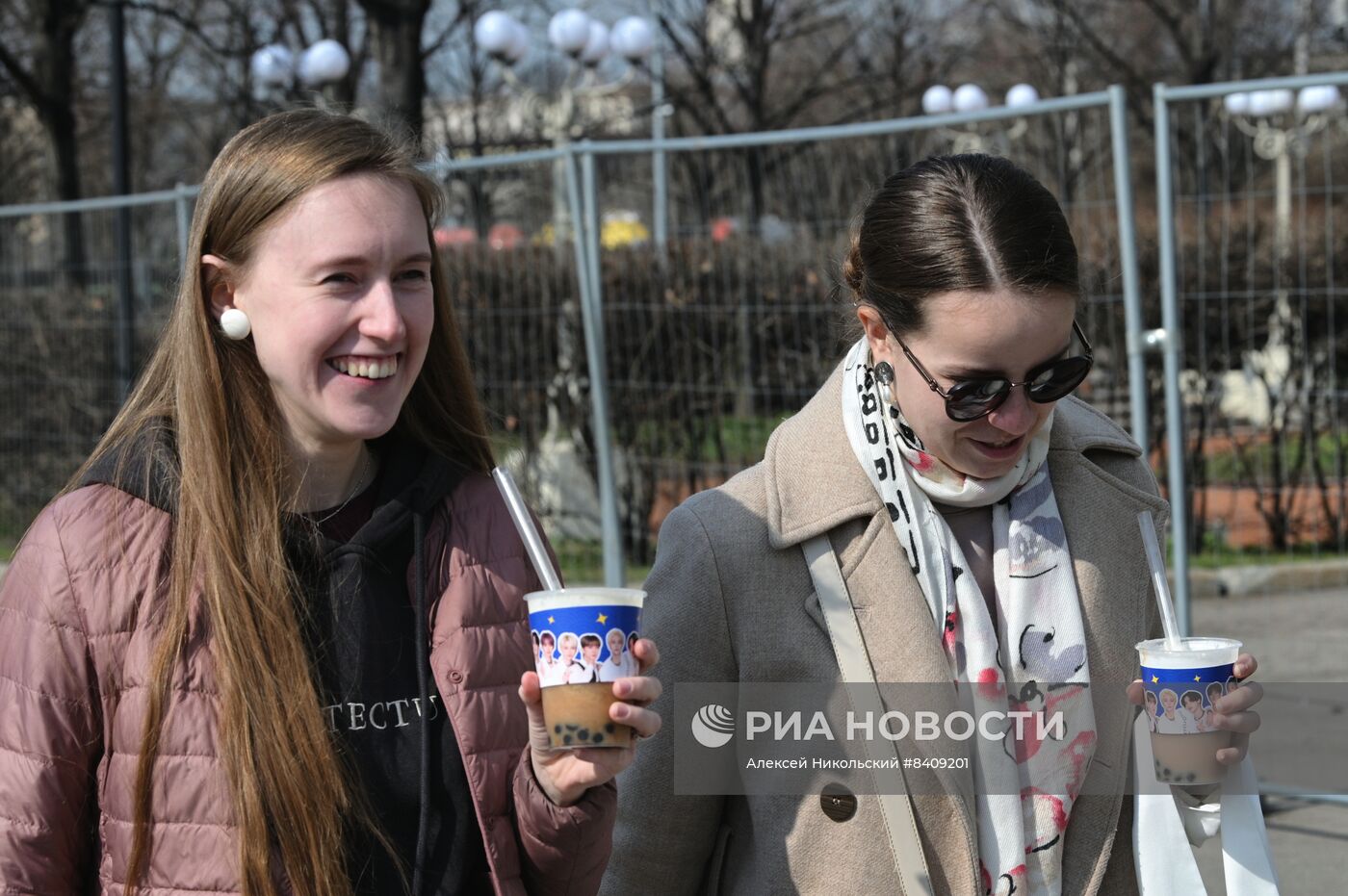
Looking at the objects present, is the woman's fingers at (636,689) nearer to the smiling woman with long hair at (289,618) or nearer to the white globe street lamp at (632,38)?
the smiling woman with long hair at (289,618)

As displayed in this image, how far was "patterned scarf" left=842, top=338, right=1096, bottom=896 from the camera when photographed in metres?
2.34

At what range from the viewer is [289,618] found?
2.18 meters

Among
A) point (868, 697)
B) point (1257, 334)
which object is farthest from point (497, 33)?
point (868, 697)

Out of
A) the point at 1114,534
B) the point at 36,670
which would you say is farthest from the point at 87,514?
the point at 1114,534

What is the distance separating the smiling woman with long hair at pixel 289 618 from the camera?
6.88 feet

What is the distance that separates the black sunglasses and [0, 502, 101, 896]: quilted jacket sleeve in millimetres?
1245

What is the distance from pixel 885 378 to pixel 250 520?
0.97 meters

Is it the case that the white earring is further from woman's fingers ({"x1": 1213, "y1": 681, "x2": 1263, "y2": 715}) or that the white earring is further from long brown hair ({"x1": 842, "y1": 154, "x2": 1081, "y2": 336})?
woman's fingers ({"x1": 1213, "y1": 681, "x2": 1263, "y2": 715})

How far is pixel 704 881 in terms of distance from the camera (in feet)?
8.15

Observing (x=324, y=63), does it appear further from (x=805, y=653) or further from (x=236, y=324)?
(x=805, y=653)

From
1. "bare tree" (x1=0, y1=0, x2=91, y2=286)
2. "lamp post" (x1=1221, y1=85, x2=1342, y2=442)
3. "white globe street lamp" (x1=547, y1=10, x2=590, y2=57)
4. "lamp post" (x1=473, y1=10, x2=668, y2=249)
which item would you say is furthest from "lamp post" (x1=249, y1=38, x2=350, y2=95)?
"lamp post" (x1=1221, y1=85, x2=1342, y2=442)

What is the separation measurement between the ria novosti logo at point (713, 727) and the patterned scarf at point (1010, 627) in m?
0.35

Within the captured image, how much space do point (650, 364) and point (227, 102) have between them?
15034 mm

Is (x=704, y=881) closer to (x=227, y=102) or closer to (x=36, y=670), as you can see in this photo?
(x=36, y=670)
